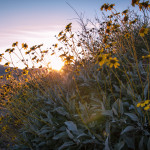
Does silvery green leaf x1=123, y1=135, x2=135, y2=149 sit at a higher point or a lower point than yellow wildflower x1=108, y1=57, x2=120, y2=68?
lower

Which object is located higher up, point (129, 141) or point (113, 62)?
point (113, 62)

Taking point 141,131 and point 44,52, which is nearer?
point 141,131

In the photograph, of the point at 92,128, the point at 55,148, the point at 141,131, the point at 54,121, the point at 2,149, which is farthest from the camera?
the point at 2,149

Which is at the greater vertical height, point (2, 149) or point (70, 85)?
point (70, 85)

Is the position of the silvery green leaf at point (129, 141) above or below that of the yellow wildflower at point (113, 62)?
below

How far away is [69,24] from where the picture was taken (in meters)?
2.66

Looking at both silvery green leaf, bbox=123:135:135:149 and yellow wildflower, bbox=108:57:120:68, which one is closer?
yellow wildflower, bbox=108:57:120:68

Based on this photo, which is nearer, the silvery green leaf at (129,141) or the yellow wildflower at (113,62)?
the yellow wildflower at (113,62)

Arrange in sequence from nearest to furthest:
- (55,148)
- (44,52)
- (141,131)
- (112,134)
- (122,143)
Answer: (122,143) < (141,131) < (112,134) < (55,148) < (44,52)

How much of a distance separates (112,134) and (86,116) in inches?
17.0

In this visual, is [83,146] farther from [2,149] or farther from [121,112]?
[2,149]

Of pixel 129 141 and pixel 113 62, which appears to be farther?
pixel 129 141

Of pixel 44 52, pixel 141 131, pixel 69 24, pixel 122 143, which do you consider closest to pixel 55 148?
pixel 122 143

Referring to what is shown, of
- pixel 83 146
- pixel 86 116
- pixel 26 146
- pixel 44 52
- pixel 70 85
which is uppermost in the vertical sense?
pixel 44 52
